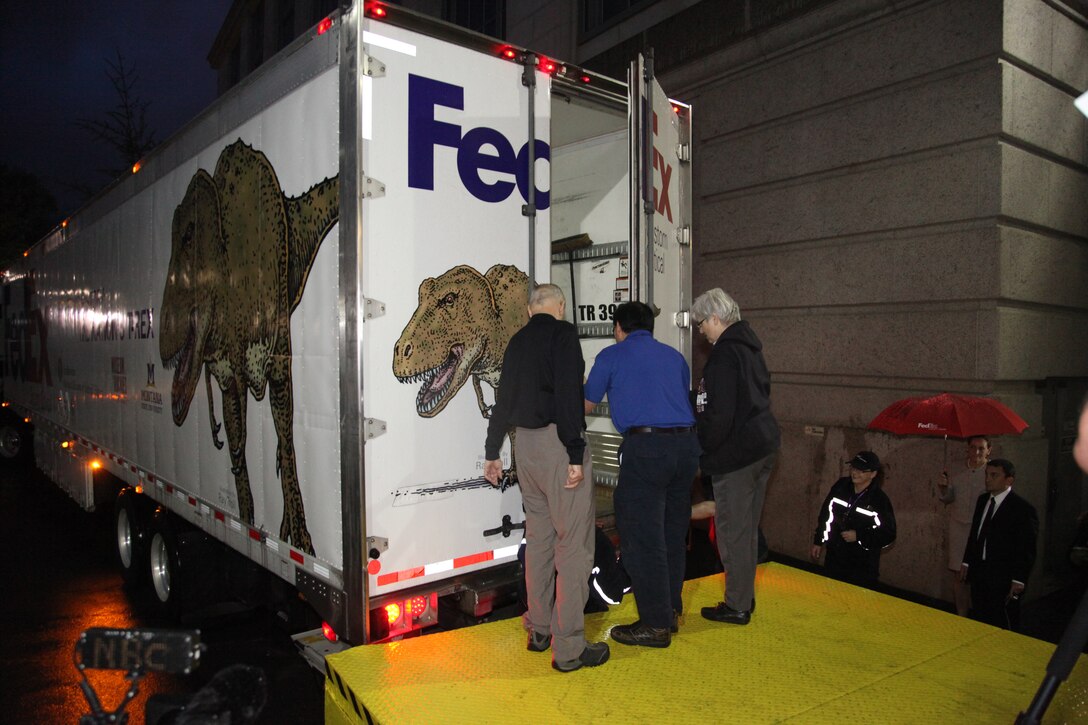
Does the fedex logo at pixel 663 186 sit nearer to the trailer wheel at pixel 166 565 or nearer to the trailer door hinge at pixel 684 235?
the trailer door hinge at pixel 684 235

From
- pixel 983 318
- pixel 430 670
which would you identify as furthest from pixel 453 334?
pixel 983 318

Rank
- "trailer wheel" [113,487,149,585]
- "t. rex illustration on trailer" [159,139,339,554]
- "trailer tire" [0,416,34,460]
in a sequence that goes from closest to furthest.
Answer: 1. "t. rex illustration on trailer" [159,139,339,554]
2. "trailer wheel" [113,487,149,585]
3. "trailer tire" [0,416,34,460]

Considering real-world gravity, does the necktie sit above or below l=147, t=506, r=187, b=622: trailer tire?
above

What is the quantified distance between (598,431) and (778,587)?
5.62ft

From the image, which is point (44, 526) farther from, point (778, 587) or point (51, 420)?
point (778, 587)

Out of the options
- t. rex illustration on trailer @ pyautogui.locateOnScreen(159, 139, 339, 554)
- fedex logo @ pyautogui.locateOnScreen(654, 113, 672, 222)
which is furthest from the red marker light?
fedex logo @ pyautogui.locateOnScreen(654, 113, 672, 222)

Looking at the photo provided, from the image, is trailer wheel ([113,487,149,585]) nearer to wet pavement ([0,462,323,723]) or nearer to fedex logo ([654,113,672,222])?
wet pavement ([0,462,323,723])

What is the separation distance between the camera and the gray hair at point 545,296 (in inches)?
148

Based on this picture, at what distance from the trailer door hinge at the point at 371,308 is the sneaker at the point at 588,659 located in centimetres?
182

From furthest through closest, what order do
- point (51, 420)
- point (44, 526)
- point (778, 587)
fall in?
point (51, 420) < point (44, 526) < point (778, 587)

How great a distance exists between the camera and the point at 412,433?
3664 mm

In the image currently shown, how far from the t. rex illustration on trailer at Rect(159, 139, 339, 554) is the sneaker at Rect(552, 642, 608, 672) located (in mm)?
1396

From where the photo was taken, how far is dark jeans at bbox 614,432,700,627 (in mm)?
3783

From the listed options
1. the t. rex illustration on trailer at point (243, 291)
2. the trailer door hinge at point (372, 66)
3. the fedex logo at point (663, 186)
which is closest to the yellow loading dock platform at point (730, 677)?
the t. rex illustration on trailer at point (243, 291)
